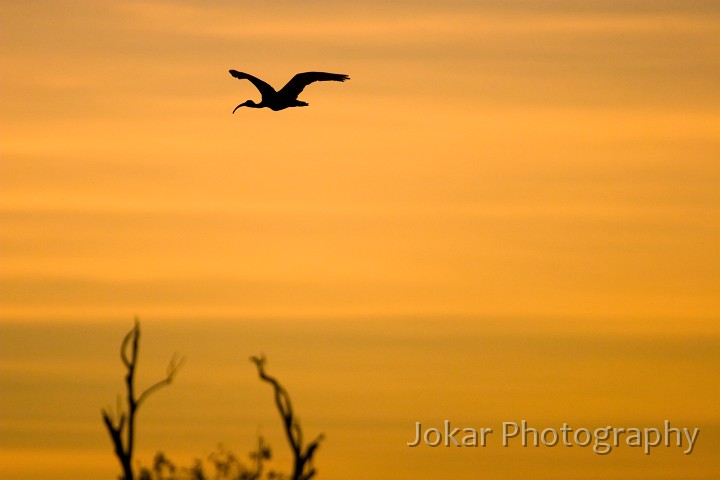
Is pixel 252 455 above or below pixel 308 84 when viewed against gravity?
below

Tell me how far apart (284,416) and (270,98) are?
14745mm

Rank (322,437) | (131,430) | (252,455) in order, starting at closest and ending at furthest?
(322,437), (131,430), (252,455)

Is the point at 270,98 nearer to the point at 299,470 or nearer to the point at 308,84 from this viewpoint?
the point at 308,84

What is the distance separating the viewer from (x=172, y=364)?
41719mm

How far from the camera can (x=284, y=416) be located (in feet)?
133

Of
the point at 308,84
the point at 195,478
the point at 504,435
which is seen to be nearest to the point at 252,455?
the point at 195,478

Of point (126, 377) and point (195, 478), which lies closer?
point (126, 377)

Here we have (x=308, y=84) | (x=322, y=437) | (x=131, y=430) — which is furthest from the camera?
(x=308, y=84)

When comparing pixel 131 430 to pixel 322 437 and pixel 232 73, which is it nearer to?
pixel 322 437

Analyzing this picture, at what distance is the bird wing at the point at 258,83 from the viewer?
53.2 metres

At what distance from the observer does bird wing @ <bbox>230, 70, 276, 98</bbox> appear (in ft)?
175

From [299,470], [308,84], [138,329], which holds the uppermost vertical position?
[308,84]

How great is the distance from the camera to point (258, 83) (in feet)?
175

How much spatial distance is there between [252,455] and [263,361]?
576 cm
